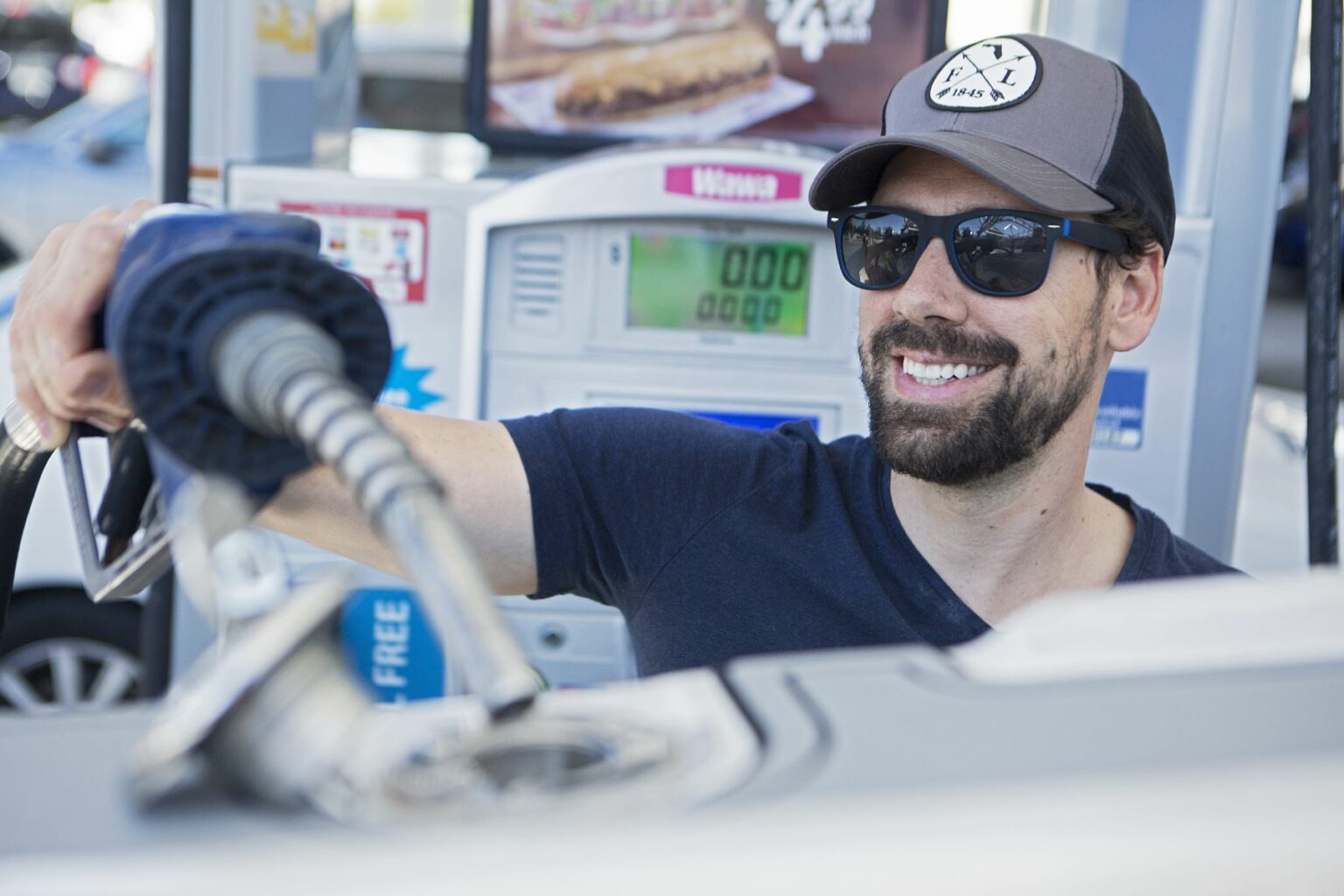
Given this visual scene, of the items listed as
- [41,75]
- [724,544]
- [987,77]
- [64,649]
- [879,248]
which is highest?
[41,75]

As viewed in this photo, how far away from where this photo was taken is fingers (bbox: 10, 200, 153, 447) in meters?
1.01

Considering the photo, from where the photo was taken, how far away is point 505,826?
22.1 inches

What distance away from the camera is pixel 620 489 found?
5.85 feet

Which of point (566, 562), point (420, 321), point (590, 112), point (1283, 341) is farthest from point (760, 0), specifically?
point (1283, 341)

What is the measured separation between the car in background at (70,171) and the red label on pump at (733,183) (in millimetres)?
→ 6234

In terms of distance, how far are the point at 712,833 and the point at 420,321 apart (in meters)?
2.11

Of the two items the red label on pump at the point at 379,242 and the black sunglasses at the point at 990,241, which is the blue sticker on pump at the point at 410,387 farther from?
the black sunglasses at the point at 990,241

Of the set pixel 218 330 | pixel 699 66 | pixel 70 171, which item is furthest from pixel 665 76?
pixel 70 171

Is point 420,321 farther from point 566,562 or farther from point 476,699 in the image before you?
point 476,699

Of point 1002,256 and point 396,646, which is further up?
point 1002,256

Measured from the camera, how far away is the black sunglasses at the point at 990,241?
5.74ft

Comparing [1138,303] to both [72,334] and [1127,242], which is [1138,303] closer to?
[1127,242]

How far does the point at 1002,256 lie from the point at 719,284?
2.89 ft

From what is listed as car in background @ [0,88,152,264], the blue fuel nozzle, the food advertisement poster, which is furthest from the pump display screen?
car in background @ [0,88,152,264]
